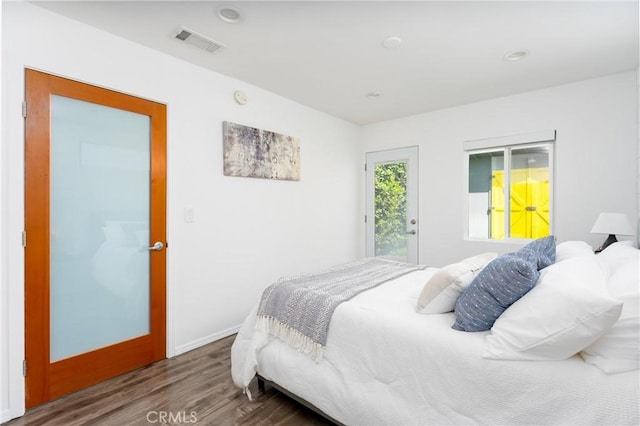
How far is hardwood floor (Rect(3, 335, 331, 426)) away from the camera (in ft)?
6.02

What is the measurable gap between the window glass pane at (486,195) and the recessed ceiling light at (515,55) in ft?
4.26

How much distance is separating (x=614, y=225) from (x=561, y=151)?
0.99 meters

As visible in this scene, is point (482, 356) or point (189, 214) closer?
point (482, 356)

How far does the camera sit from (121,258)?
2.37 m

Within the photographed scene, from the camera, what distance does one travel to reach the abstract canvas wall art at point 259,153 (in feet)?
9.89

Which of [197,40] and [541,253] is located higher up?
[197,40]

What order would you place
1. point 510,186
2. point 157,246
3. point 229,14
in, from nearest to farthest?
point 229,14, point 157,246, point 510,186

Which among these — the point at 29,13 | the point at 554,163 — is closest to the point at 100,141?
the point at 29,13

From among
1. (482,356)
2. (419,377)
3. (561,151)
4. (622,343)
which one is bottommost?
(419,377)

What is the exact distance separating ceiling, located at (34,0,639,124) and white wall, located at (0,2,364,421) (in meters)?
0.19

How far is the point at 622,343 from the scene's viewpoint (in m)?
1.10

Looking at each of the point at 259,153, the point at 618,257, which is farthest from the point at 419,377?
the point at 259,153

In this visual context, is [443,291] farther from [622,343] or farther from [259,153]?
[259,153]

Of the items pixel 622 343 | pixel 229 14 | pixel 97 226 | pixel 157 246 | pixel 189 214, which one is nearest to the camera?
pixel 622 343
